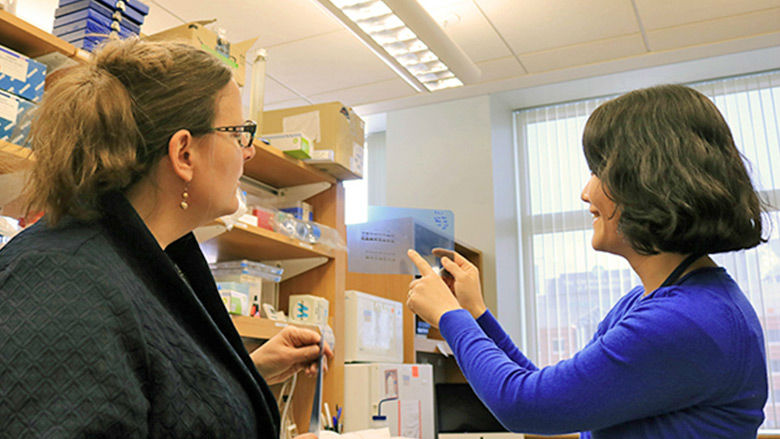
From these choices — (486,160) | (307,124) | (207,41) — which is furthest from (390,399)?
(486,160)

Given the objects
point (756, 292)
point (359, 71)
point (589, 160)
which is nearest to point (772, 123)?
point (756, 292)

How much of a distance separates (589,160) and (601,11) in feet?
8.71

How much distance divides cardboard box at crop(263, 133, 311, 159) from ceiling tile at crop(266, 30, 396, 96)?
1277mm

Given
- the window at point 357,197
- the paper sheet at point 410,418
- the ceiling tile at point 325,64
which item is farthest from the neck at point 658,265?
the window at point 357,197

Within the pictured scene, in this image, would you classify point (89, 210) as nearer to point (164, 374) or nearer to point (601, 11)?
point (164, 374)

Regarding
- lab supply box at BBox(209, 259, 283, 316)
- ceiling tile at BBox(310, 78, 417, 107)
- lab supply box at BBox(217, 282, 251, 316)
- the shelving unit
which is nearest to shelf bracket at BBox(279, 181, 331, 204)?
the shelving unit

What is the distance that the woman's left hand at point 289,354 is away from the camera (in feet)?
3.64

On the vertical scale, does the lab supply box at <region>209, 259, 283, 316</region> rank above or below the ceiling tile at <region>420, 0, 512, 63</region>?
below

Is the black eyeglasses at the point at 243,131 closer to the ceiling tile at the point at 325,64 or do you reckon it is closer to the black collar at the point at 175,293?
the black collar at the point at 175,293

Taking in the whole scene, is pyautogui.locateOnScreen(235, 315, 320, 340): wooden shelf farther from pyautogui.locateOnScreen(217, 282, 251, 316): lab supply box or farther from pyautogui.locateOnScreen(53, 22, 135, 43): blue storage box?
pyautogui.locateOnScreen(53, 22, 135, 43): blue storage box

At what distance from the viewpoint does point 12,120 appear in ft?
4.88

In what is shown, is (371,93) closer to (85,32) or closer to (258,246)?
(258,246)

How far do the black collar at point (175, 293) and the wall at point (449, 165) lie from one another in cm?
374

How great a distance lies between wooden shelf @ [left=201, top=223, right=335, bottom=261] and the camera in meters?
2.27
